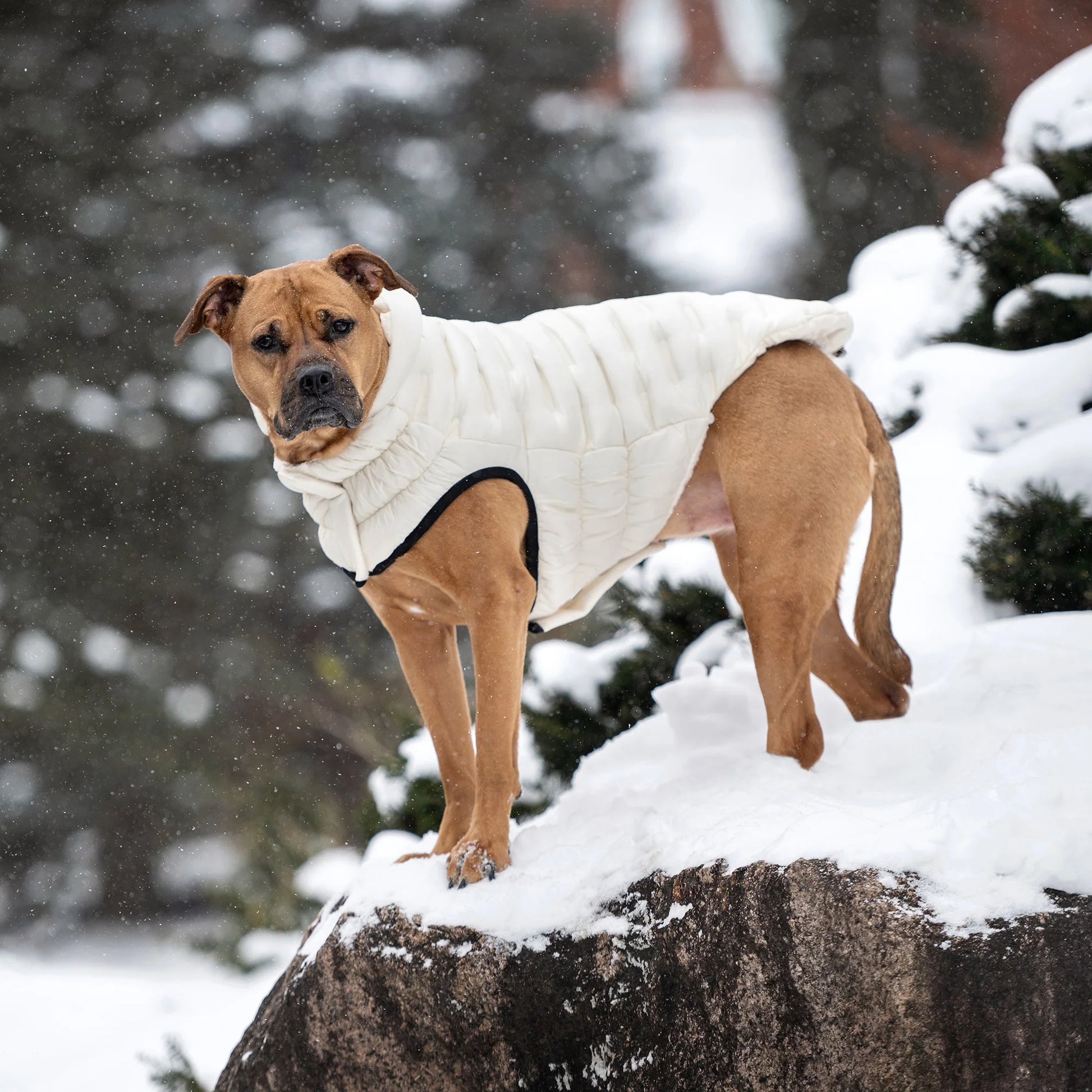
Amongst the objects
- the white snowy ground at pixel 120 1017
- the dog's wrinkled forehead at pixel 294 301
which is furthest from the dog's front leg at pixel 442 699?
the white snowy ground at pixel 120 1017

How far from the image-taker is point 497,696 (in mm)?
2627

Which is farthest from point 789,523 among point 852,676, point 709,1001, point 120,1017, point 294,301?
point 120,1017

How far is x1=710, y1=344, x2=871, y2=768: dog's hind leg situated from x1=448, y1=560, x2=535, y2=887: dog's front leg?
1.90 feet

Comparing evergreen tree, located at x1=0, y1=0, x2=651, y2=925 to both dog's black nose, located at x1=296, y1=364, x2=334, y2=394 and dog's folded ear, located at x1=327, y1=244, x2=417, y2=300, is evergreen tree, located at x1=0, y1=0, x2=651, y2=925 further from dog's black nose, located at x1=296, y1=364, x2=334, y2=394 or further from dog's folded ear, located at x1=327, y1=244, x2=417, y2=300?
dog's black nose, located at x1=296, y1=364, x2=334, y2=394

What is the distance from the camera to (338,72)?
35.2 ft

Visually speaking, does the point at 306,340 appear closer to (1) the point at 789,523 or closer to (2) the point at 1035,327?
(1) the point at 789,523

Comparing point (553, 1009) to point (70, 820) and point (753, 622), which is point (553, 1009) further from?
point (70, 820)

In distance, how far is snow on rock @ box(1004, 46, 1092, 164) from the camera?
4.40 meters

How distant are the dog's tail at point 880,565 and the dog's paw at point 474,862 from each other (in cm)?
116

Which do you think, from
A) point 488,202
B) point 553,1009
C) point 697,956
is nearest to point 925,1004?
point 697,956

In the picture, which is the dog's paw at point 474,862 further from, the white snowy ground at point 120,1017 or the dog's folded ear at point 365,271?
the white snowy ground at point 120,1017

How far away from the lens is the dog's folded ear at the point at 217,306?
2646 mm

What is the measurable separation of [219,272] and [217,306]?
7.38 metres

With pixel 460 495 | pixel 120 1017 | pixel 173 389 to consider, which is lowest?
pixel 120 1017
